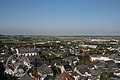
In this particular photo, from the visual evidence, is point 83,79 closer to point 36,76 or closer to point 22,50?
point 36,76

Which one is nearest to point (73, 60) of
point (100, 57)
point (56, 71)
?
point (100, 57)

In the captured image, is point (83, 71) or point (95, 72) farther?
point (83, 71)

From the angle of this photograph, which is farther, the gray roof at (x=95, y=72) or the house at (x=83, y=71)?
the house at (x=83, y=71)

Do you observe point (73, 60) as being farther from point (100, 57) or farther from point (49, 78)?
point (49, 78)

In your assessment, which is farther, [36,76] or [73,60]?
[73,60]

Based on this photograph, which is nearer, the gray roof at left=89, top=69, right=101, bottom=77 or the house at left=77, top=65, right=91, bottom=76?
the gray roof at left=89, top=69, right=101, bottom=77

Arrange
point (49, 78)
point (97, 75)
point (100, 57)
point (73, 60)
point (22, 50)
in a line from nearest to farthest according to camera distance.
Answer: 1. point (49, 78)
2. point (97, 75)
3. point (73, 60)
4. point (100, 57)
5. point (22, 50)

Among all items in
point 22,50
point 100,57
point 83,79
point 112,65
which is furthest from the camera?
point 22,50

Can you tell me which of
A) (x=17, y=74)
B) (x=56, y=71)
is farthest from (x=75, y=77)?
(x=17, y=74)

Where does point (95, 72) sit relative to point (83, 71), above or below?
above
